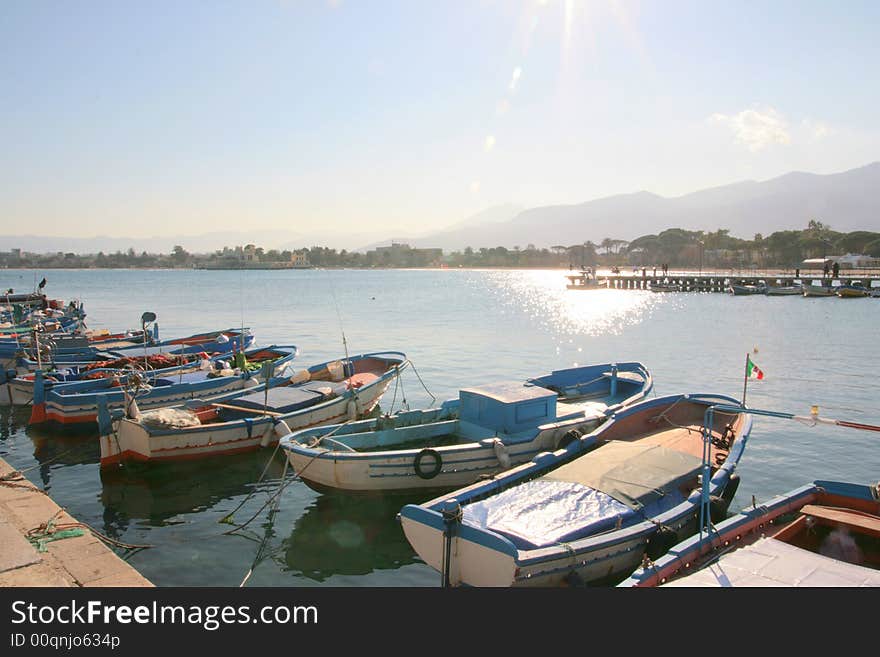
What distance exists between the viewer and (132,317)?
67.7 m

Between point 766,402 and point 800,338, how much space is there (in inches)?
971

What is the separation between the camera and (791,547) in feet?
28.5

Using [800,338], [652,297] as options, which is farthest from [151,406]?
[652,297]

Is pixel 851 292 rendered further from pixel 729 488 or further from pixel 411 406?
pixel 729 488

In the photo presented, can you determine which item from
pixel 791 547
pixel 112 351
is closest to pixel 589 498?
pixel 791 547

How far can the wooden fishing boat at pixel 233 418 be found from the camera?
15.8 meters

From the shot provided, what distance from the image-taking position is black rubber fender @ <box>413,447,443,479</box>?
44.0ft

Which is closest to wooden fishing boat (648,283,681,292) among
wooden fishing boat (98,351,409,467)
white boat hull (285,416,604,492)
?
wooden fishing boat (98,351,409,467)

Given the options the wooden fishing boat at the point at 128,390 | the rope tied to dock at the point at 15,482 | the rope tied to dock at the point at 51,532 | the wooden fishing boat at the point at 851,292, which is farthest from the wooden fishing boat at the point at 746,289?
the rope tied to dock at the point at 51,532

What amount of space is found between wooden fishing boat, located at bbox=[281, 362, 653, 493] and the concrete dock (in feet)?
15.5

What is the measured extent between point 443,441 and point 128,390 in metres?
10.9

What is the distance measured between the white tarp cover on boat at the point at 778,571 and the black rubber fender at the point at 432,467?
6.14m

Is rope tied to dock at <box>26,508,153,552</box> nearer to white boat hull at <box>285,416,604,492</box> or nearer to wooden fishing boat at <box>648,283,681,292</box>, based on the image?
white boat hull at <box>285,416,604,492</box>
